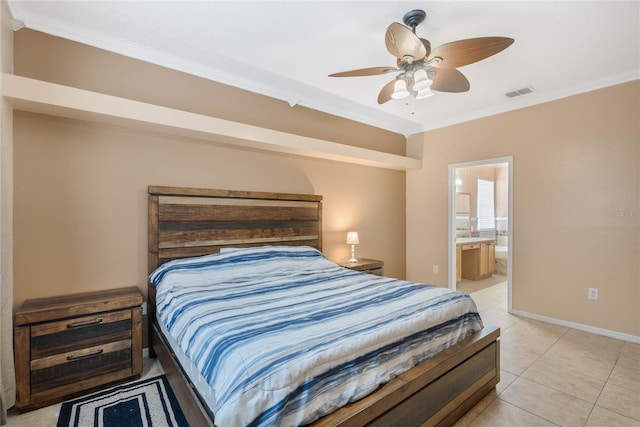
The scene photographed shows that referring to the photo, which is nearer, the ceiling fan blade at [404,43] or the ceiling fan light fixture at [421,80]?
the ceiling fan blade at [404,43]

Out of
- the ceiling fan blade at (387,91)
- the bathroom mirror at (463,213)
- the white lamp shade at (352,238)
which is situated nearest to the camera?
the ceiling fan blade at (387,91)

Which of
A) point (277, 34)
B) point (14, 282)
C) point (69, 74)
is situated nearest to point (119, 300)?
point (14, 282)

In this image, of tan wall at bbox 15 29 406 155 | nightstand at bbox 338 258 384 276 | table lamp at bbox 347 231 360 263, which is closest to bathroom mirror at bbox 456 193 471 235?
nightstand at bbox 338 258 384 276

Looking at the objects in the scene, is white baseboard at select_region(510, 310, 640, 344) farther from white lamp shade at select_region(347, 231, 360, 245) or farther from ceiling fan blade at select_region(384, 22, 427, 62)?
ceiling fan blade at select_region(384, 22, 427, 62)

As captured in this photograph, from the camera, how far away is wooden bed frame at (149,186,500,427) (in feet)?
4.66

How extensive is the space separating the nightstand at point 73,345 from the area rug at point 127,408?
104 millimetres

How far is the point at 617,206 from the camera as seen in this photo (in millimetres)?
3074

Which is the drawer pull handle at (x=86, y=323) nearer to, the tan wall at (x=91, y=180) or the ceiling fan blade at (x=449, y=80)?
the tan wall at (x=91, y=180)

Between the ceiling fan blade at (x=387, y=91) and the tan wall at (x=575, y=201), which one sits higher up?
the ceiling fan blade at (x=387, y=91)

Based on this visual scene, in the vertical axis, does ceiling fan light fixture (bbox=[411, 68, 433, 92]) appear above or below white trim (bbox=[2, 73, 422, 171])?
above

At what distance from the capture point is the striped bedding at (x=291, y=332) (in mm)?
1167

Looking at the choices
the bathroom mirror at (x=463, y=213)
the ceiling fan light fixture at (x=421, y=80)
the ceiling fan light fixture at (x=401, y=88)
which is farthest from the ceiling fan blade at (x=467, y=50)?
the bathroom mirror at (x=463, y=213)

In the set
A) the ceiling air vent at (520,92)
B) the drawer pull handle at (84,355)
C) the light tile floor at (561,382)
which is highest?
the ceiling air vent at (520,92)

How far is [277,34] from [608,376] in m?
3.77
